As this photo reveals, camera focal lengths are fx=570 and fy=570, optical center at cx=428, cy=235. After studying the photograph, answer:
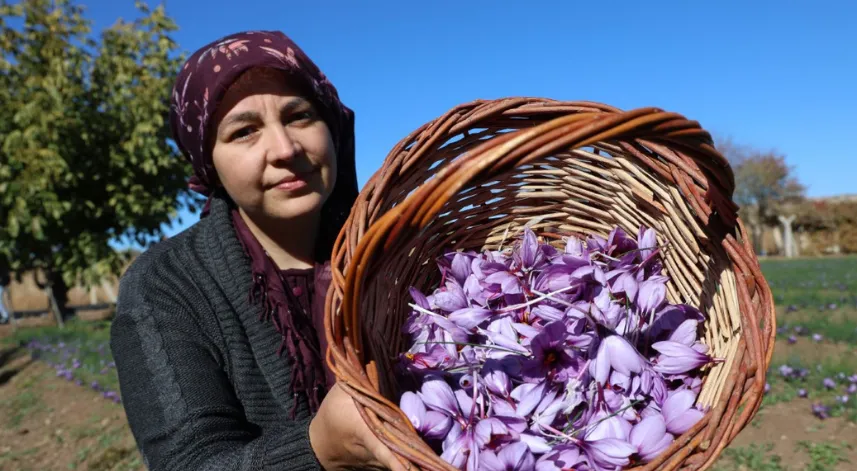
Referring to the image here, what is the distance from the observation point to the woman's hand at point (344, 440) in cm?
85

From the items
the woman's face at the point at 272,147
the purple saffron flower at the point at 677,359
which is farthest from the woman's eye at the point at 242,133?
the purple saffron flower at the point at 677,359

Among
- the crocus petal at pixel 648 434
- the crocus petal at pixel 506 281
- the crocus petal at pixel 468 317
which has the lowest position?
the crocus petal at pixel 648 434

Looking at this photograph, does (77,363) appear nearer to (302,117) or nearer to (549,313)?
(302,117)

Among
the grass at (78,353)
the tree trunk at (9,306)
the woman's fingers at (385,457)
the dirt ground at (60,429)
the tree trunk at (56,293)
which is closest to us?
the woman's fingers at (385,457)

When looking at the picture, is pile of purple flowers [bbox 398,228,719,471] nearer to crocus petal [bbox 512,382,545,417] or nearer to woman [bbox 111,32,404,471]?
crocus petal [bbox 512,382,545,417]

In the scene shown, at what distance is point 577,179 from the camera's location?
52.4 inches

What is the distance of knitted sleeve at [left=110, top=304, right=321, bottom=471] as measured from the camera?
114 centimetres

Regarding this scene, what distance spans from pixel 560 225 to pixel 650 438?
0.66 metres

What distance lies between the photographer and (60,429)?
14.9 feet

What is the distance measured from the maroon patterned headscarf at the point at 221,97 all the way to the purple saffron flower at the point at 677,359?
847 mm

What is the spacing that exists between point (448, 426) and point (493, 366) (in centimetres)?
18

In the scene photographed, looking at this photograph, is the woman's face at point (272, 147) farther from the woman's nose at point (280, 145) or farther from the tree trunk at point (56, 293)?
the tree trunk at point (56, 293)

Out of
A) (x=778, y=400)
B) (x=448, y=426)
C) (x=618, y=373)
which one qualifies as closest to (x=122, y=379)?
(x=448, y=426)

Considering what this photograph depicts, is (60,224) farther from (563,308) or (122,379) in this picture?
(563,308)
